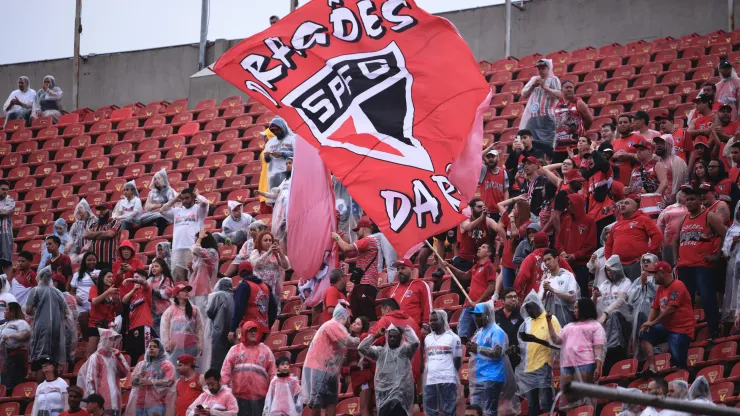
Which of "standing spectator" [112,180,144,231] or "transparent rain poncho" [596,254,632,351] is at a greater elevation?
"standing spectator" [112,180,144,231]

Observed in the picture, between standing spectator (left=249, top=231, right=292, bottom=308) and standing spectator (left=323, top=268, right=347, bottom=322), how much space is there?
0.82 metres

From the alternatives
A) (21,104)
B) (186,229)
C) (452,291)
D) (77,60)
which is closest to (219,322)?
(186,229)

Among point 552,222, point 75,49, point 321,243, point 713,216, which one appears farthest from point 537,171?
point 75,49

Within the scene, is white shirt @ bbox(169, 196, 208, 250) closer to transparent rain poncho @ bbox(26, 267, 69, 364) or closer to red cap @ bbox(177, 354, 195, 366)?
transparent rain poncho @ bbox(26, 267, 69, 364)

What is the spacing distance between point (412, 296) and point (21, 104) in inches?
517

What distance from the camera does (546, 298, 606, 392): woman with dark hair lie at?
36.8 ft

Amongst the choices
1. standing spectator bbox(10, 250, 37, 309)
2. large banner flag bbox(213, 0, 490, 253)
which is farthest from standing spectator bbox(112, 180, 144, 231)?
large banner flag bbox(213, 0, 490, 253)

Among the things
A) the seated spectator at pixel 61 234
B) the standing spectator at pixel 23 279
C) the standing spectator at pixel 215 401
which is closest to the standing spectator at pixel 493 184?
the standing spectator at pixel 215 401

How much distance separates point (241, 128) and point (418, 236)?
12173 mm

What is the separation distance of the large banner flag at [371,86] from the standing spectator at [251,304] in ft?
10.7

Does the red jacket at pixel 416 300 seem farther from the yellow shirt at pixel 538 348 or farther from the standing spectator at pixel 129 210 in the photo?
the standing spectator at pixel 129 210

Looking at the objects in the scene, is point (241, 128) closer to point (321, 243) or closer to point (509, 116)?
point (509, 116)

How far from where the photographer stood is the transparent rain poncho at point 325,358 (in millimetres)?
12258

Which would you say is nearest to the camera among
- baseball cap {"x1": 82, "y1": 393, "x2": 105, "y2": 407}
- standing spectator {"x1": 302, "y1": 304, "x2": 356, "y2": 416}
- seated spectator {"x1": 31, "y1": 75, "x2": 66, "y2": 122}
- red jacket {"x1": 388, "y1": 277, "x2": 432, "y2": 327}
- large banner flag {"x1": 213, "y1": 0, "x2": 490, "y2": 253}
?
large banner flag {"x1": 213, "y1": 0, "x2": 490, "y2": 253}
